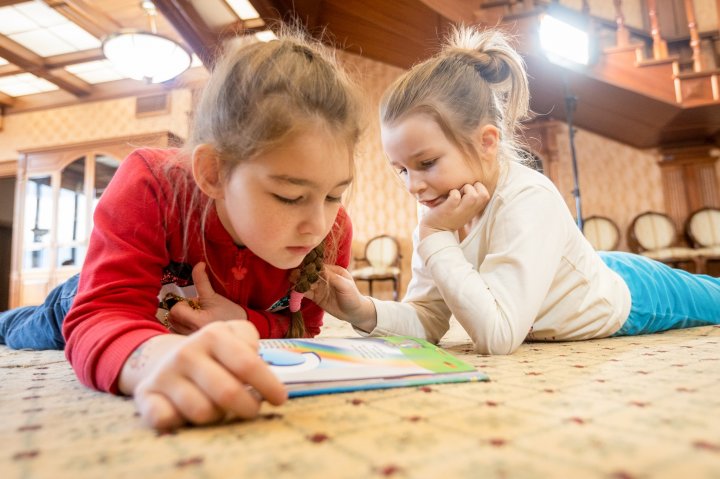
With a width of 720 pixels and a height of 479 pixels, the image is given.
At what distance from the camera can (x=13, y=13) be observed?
3832mm

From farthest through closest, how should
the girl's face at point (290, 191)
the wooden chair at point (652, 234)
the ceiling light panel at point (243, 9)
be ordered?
the wooden chair at point (652, 234), the ceiling light panel at point (243, 9), the girl's face at point (290, 191)

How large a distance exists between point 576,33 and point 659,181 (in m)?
1.80

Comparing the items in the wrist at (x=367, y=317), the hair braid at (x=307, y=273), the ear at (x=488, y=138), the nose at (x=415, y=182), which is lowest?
the wrist at (x=367, y=317)

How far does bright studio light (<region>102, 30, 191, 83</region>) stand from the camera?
130 inches

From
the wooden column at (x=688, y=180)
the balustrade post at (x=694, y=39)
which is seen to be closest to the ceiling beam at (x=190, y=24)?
the balustrade post at (x=694, y=39)

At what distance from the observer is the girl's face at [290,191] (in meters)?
0.66

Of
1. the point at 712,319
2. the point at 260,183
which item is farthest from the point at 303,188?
the point at 712,319

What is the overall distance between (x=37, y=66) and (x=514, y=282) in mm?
5362

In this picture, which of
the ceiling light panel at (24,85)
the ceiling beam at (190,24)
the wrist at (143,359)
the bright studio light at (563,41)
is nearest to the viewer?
the wrist at (143,359)

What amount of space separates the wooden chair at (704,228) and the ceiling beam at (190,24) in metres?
4.31

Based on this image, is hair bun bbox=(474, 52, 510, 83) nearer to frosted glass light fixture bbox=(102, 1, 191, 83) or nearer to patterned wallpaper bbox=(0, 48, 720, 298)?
frosted glass light fixture bbox=(102, 1, 191, 83)

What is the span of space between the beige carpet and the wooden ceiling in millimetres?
3049

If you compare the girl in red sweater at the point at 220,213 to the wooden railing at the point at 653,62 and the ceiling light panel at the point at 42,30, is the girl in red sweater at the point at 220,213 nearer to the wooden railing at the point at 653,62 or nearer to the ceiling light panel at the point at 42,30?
the wooden railing at the point at 653,62

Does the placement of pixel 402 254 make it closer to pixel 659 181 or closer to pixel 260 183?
pixel 659 181
